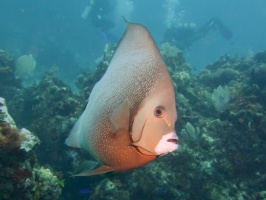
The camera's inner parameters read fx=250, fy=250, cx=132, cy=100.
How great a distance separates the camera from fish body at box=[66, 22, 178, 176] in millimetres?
1122

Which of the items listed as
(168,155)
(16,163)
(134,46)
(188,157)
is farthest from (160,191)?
(134,46)

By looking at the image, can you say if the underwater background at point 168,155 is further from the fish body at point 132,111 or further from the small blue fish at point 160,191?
the fish body at point 132,111

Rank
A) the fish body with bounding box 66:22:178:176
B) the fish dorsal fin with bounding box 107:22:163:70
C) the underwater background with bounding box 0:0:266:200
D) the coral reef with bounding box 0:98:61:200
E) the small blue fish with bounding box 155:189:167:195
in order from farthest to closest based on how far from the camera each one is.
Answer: the small blue fish with bounding box 155:189:167:195, the underwater background with bounding box 0:0:266:200, the coral reef with bounding box 0:98:61:200, the fish dorsal fin with bounding box 107:22:163:70, the fish body with bounding box 66:22:178:176

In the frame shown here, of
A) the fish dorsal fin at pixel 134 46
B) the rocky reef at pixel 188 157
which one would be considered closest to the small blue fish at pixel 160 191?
the rocky reef at pixel 188 157

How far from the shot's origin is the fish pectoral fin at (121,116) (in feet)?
3.72

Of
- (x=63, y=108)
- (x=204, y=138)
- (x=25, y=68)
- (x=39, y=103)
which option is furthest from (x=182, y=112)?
(x=25, y=68)

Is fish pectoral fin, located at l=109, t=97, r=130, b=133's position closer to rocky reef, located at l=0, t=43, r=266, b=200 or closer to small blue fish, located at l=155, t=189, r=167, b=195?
rocky reef, located at l=0, t=43, r=266, b=200

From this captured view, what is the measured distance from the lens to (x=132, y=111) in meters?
1.16

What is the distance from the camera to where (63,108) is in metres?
7.88

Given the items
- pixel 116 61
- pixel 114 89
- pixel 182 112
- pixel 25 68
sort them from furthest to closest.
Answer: pixel 25 68 → pixel 182 112 → pixel 116 61 → pixel 114 89

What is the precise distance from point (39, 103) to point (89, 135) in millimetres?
7911

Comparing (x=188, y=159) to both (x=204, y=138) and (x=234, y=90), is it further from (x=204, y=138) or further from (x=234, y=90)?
(x=234, y=90)

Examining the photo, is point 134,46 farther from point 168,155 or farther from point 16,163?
point 168,155

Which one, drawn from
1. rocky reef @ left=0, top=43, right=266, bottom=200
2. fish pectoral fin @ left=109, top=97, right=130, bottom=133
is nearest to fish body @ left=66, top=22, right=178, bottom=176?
fish pectoral fin @ left=109, top=97, right=130, bottom=133
